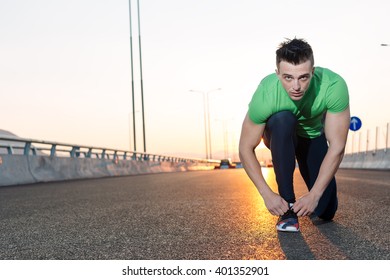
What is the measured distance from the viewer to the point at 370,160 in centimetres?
3197

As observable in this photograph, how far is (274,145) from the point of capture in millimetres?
4594

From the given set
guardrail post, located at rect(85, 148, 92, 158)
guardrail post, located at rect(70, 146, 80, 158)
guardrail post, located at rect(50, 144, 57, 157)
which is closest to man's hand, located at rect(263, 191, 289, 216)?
guardrail post, located at rect(50, 144, 57, 157)

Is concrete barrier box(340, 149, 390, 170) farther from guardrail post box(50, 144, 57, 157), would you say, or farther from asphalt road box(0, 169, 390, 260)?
asphalt road box(0, 169, 390, 260)

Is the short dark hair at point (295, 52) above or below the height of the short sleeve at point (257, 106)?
above

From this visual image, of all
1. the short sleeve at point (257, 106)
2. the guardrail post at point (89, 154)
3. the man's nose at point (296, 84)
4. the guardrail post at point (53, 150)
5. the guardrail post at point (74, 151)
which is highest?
the man's nose at point (296, 84)

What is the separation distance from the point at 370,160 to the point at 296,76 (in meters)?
29.3

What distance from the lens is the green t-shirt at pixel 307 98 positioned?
14.1 feet

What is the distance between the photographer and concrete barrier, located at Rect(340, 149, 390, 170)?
28.3 meters

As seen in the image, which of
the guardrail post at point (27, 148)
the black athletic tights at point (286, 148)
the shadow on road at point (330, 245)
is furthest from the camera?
the guardrail post at point (27, 148)

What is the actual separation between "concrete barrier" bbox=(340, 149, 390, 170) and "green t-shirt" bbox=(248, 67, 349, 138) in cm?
2392

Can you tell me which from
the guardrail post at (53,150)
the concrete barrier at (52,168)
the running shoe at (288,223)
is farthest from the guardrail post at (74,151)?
the running shoe at (288,223)

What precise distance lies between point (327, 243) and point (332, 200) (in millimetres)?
1094

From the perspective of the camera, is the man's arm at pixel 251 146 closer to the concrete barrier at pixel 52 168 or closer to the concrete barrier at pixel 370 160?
the concrete barrier at pixel 52 168
